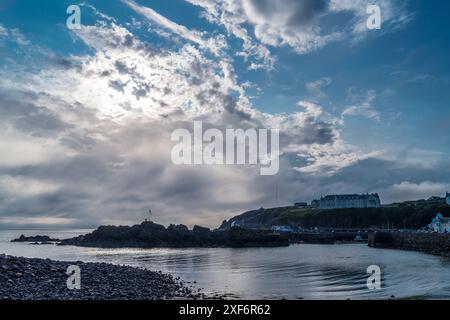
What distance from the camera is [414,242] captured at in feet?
328

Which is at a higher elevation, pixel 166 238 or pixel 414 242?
pixel 166 238

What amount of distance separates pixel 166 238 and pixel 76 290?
83829mm

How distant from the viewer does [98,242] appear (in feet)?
357

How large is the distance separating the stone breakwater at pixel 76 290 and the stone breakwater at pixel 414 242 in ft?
199

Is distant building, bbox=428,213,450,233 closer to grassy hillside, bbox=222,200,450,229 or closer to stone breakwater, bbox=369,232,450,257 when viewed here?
stone breakwater, bbox=369,232,450,257

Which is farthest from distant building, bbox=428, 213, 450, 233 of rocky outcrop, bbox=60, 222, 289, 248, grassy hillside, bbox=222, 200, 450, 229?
rocky outcrop, bbox=60, 222, 289, 248

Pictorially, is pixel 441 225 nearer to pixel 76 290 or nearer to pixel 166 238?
pixel 166 238

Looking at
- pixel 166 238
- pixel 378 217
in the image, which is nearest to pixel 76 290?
pixel 166 238

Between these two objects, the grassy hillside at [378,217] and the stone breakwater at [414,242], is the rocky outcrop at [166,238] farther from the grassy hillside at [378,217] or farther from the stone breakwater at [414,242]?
the grassy hillside at [378,217]

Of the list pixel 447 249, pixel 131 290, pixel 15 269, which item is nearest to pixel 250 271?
pixel 131 290

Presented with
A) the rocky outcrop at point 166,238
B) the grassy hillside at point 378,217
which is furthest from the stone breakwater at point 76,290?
the grassy hillside at point 378,217

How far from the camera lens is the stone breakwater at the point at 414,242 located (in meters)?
84.1
